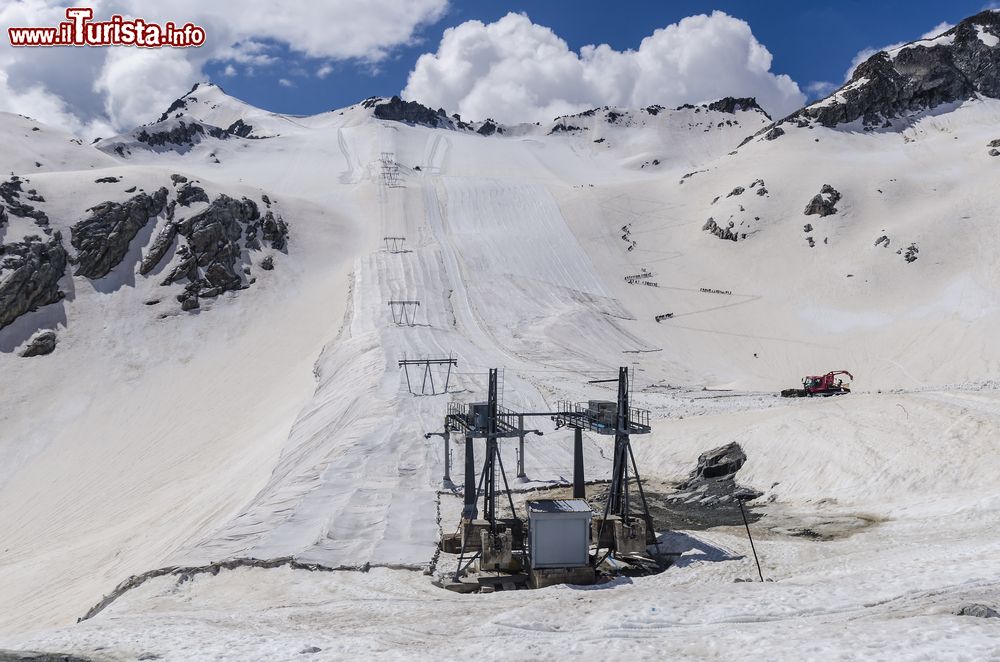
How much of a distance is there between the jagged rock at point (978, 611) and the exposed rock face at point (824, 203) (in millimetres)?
71867

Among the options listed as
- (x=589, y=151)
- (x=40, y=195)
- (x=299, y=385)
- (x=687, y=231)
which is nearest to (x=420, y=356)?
(x=299, y=385)

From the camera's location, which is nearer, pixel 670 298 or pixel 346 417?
pixel 346 417

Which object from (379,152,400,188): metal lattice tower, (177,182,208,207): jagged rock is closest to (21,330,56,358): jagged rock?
(177,182,208,207): jagged rock

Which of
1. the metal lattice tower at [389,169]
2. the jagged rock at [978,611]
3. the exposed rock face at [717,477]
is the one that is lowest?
the exposed rock face at [717,477]

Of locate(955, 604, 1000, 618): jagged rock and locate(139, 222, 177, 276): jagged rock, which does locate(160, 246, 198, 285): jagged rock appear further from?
locate(955, 604, 1000, 618): jagged rock

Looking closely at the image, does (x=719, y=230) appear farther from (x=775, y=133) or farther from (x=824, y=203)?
(x=775, y=133)

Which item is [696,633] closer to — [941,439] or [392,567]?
[392,567]

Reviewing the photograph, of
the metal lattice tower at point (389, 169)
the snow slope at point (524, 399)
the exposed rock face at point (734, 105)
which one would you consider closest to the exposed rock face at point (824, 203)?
the snow slope at point (524, 399)

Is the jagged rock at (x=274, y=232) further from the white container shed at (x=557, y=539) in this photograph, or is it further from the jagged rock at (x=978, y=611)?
the jagged rock at (x=978, y=611)

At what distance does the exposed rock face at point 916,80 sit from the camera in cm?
10569

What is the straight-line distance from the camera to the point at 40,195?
62219 mm

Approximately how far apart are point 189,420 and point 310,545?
96.8 feet

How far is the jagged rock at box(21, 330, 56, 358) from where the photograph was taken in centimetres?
5119

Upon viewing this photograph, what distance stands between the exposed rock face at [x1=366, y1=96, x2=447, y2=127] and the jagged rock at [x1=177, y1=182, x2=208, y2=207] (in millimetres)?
103557
